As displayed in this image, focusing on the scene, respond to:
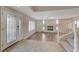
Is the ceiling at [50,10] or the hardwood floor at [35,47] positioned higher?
the ceiling at [50,10]

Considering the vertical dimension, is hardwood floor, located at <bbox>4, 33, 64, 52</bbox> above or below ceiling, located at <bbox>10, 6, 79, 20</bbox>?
below

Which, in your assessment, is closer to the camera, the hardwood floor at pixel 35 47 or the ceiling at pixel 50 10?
the hardwood floor at pixel 35 47

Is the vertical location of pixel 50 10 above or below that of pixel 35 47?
above

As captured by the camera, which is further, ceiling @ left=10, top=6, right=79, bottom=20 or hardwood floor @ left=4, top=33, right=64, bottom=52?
ceiling @ left=10, top=6, right=79, bottom=20

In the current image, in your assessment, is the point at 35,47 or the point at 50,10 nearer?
the point at 35,47
